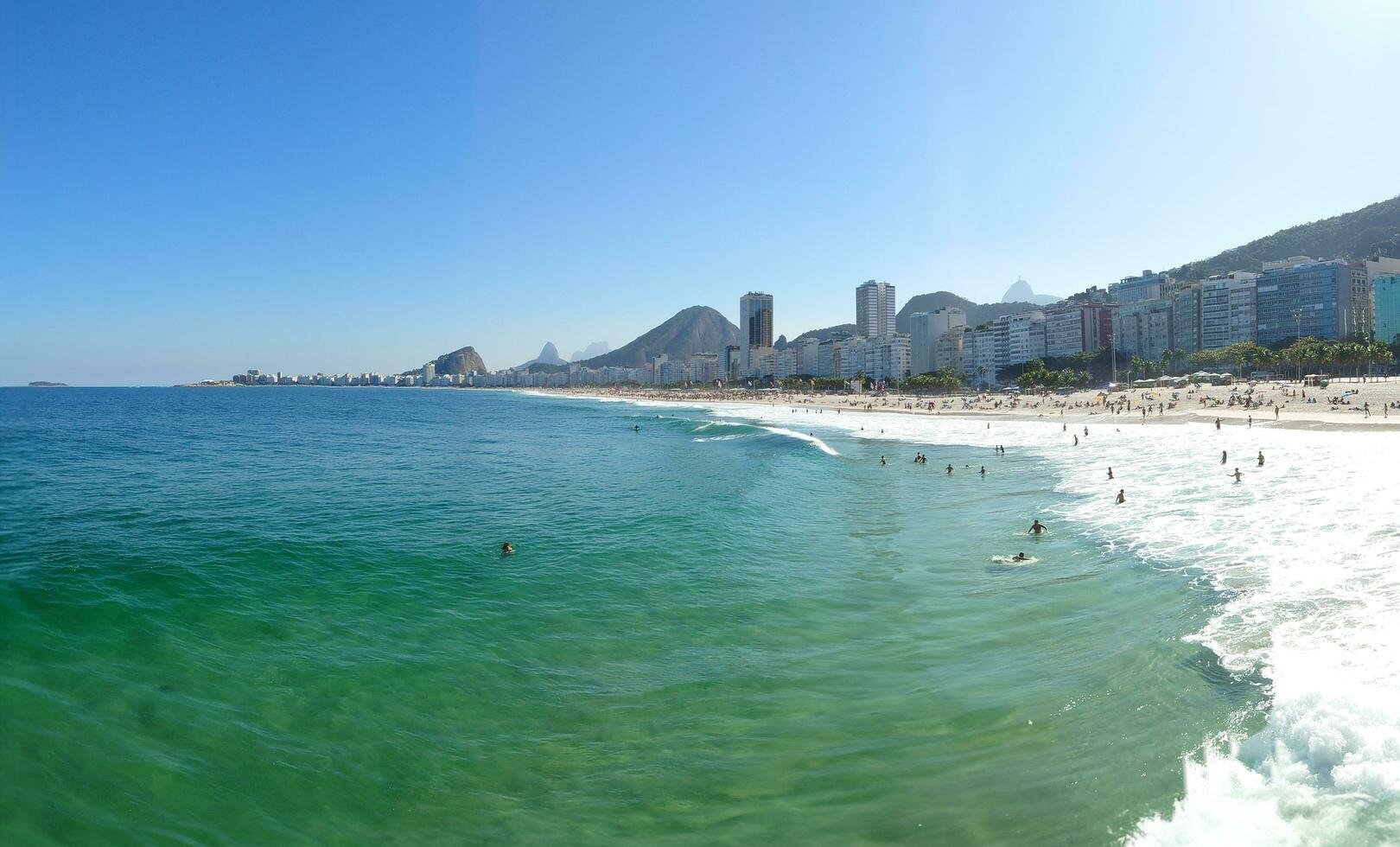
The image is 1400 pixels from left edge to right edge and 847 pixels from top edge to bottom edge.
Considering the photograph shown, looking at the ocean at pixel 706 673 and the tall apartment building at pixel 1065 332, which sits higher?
the tall apartment building at pixel 1065 332

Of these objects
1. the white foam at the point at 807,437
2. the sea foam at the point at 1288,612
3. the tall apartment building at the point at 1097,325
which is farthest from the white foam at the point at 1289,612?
the tall apartment building at the point at 1097,325

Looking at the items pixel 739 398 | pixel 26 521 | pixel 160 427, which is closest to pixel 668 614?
pixel 26 521

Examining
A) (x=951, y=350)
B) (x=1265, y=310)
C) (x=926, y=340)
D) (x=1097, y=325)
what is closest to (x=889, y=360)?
(x=926, y=340)

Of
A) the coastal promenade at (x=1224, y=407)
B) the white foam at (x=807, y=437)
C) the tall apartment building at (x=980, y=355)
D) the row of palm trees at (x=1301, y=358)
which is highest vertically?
the tall apartment building at (x=980, y=355)

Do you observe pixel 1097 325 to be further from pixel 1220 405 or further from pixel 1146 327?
pixel 1220 405

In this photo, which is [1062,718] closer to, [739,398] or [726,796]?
[726,796]

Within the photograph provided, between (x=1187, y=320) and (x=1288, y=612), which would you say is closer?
(x=1288, y=612)

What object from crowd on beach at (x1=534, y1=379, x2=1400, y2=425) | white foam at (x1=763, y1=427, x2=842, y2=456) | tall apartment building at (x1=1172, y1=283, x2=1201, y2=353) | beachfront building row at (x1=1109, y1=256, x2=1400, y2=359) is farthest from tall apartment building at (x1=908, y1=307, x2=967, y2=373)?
white foam at (x1=763, y1=427, x2=842, y2=456)

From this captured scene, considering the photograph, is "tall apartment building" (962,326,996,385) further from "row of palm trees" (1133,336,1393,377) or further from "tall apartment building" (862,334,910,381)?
"row of palm trees" (1133,336,1393,377)

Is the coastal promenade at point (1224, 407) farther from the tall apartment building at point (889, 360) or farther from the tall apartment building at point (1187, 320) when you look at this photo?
the tall apartment building at point (889, 360)
